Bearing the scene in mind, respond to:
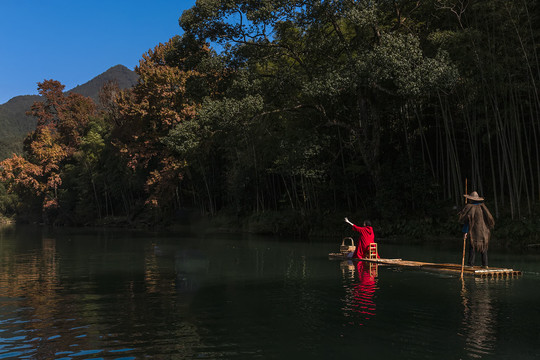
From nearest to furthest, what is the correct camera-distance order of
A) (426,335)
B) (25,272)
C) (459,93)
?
(426,335), (25,272), (459,93)

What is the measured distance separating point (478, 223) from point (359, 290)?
4352mm

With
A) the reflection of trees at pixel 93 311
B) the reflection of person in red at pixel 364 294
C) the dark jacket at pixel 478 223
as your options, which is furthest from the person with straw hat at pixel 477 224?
the reflection of trees at pixel 93 311

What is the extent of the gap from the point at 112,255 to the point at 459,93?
16.2 metres

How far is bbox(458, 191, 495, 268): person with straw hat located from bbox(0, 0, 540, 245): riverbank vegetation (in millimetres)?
5813

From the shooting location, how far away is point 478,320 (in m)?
7.22

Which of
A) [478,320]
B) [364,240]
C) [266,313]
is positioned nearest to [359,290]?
[266,313]

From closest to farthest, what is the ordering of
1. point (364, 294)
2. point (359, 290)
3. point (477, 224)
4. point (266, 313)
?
point (266, 313) → point (364, 294) → point (359, 290) → point (477, 224)

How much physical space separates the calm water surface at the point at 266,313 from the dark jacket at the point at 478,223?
1250mm

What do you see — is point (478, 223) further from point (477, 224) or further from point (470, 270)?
point (470, 270)

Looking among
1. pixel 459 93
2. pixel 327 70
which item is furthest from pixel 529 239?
pixel 327 70

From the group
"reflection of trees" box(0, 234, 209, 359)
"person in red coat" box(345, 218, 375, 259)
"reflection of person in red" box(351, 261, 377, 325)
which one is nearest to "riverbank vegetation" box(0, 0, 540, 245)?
"person in red coat" box(345, 218, 375, 259)

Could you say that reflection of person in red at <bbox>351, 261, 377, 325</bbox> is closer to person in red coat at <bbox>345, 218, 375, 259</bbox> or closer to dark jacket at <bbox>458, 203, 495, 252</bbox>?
person in red coat at <bbox>345, 218, 375, 259</bbox>

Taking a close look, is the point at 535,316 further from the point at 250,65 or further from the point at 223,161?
the point at 223,161

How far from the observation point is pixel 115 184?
49000 mm
